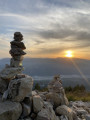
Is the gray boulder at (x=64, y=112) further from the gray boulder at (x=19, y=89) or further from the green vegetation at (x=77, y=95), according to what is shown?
the green vegetation at (x=77, y=95)

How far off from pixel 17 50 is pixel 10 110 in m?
4.33

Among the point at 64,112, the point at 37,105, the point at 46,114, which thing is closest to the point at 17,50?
the point at 37,105

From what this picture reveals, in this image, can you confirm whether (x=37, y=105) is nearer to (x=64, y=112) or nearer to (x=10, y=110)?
(x=10, y=110)

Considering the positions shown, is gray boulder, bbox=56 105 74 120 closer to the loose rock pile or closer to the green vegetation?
the loose rock pile

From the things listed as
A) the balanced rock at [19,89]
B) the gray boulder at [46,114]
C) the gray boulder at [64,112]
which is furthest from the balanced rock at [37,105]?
the gray boulder at [64,112]

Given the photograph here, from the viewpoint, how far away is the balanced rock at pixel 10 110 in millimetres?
9367

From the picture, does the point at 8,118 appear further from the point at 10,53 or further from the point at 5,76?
the point at 10,53

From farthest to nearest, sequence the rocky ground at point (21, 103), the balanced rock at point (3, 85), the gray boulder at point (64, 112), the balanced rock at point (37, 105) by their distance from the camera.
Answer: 1. the gray boulder at point (64, 112)
2. the balanced rock at point (3, 85)
3. the balanced rock at point (37, 105)
4. the rocky ground at point (21, 103)

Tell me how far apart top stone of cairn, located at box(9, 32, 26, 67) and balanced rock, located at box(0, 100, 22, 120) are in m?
3.04

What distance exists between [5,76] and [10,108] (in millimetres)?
2546

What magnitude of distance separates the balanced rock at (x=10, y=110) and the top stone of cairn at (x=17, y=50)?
9.96 feet

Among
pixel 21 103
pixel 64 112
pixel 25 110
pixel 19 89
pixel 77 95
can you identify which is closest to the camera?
pixel 25 110

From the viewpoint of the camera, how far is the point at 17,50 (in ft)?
38.8

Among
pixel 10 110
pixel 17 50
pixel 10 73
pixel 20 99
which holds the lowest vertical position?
pixel 10 110
